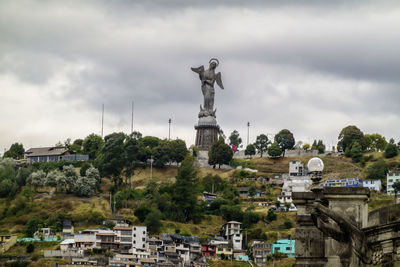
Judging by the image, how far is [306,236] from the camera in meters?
17.3

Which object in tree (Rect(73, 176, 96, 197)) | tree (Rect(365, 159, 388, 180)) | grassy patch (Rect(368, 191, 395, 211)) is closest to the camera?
grassy patch (Rect(368, 191, 395, 211))

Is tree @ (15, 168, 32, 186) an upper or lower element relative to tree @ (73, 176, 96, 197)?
upper

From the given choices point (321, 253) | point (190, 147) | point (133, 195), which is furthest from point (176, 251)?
point (321, 253)

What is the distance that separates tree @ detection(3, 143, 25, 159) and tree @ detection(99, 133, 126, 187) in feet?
92.3

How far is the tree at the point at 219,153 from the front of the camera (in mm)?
158125

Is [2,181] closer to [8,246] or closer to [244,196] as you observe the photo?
[8,246]

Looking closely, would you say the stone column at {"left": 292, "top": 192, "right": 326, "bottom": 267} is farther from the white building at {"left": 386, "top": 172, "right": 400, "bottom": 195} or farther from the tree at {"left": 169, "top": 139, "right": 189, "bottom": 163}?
the tree at {"left": 169, "top": 139, "right": 189, "bottom": 163}

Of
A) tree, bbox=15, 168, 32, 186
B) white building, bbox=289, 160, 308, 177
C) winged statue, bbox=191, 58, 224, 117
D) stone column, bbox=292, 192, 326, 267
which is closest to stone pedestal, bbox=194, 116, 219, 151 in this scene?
winged statue, bbox=191, 58, 224, 117

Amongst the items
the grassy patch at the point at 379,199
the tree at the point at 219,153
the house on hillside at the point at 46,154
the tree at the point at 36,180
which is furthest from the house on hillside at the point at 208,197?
the house on hillside at the point at 46,154

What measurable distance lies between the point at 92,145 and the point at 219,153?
82.8 feet

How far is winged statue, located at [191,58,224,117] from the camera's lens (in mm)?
163750

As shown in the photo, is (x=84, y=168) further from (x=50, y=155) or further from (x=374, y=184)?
(x=374, y=184)

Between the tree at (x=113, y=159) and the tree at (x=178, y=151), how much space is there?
1211cm

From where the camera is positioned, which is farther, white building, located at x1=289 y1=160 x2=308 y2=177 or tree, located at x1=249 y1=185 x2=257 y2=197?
white building, located at x1=289 y1=160 x2=308 y2=177
